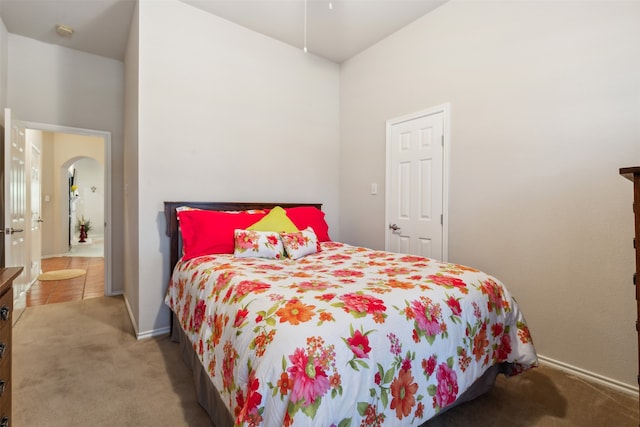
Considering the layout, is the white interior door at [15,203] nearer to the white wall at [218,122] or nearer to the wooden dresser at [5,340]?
the white wall at [218,122]

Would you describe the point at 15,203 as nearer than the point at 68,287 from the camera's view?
Yes

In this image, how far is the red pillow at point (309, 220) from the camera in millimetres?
2914

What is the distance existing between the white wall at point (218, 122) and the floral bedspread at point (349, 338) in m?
1.13

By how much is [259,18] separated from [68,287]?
411cm

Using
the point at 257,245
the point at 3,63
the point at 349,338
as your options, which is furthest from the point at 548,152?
the point at 3,63

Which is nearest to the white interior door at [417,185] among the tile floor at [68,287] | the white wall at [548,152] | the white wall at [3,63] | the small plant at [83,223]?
the white wall at [548,152]

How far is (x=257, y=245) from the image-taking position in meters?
2.28

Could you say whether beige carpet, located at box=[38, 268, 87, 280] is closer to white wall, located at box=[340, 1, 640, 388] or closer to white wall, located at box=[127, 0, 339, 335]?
white wall, located at box=[127, 0, 339, 335]

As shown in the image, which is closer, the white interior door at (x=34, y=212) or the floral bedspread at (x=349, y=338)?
the floral bedspread at (x=349, y=338)

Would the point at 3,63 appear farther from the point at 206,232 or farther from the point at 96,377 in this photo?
the point at 96,377

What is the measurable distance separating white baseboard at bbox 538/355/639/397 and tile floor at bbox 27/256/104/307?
4606mm

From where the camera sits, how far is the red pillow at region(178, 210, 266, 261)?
2.35m

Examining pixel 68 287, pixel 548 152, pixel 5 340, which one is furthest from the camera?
pixel 68 287

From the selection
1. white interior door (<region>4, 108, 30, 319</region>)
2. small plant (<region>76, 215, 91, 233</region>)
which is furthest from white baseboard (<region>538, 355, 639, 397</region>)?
small plant (<region>76, 215, 91, 233</region>)
